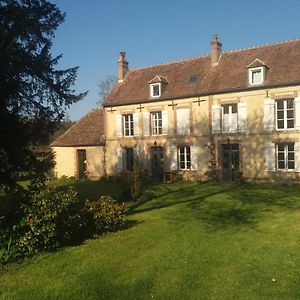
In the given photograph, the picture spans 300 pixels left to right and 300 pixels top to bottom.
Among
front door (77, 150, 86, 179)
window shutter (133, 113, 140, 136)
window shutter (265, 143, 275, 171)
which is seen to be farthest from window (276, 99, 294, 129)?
front door (77, 150, 86, 179)

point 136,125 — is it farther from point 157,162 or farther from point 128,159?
point 157,162

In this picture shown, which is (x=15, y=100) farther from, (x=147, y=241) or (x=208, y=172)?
(x=208, y=172)

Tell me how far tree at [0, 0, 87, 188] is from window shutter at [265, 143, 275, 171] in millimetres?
13162

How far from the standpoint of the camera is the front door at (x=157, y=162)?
87.1 ft

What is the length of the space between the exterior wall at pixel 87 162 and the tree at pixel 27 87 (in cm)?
1645

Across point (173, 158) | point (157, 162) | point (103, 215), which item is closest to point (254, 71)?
point (173, 158)

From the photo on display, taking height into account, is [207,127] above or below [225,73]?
below

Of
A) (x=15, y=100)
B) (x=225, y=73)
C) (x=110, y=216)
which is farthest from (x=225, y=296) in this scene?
(x=225, y=73)

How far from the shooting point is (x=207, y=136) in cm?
2427

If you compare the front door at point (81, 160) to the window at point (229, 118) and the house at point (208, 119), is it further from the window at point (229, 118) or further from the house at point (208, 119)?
the window at point (229, 118)

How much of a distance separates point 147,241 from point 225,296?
3.83m

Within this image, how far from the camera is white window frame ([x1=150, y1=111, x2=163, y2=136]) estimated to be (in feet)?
86.8

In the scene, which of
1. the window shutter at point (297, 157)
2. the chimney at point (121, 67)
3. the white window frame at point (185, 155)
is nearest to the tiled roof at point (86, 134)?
the chimney at point (121, 67)

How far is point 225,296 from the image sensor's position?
674cm
